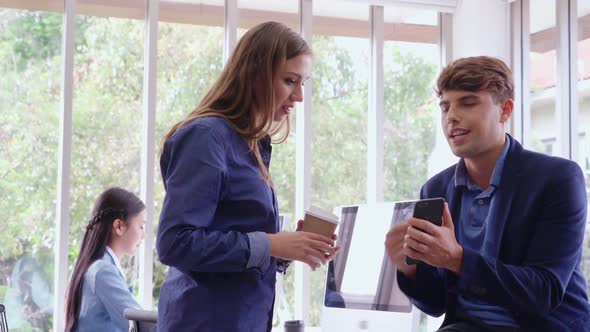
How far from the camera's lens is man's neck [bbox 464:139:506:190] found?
2297 millimetres

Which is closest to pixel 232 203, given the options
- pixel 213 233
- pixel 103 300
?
pixel 213 233

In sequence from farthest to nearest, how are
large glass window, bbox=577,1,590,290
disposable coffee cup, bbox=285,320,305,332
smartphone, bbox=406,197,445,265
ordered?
large glass window, bbox=577,1,590,290 → disposable coffee cup, bbox=285,320,305,332 → smartphone, bbox=406,197,445,265

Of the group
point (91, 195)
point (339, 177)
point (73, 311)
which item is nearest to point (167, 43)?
point (91, 195)

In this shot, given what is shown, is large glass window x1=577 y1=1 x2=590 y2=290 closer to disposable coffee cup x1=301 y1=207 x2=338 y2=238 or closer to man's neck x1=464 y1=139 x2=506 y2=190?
man's neck x1=464 y1=139 x2=506 y2=190

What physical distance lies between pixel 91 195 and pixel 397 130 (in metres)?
1.95

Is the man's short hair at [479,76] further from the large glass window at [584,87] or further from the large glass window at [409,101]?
the large glass window at [409,101]

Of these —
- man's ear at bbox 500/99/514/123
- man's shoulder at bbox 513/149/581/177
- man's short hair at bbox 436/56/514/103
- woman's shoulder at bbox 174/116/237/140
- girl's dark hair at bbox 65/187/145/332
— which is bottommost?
girl's dark hair at bbox 65/187/145/332

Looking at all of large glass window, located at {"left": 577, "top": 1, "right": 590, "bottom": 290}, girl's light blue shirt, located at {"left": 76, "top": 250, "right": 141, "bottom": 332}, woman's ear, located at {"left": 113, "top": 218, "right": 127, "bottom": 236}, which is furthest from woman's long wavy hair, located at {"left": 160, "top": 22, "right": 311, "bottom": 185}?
large glass window, located at {"left": 577, "top": 1, "right": 590, "bottom": 290}

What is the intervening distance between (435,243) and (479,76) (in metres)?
0.51

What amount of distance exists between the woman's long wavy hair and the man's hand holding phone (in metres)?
0.41

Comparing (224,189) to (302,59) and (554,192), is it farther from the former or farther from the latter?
(554,192)

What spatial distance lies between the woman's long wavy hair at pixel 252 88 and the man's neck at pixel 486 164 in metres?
0.64

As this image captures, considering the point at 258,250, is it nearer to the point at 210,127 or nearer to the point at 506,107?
the point at 210,127

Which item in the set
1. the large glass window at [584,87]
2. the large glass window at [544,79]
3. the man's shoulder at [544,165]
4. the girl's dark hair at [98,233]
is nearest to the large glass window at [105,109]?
the girl's dark hair at [98,233]
